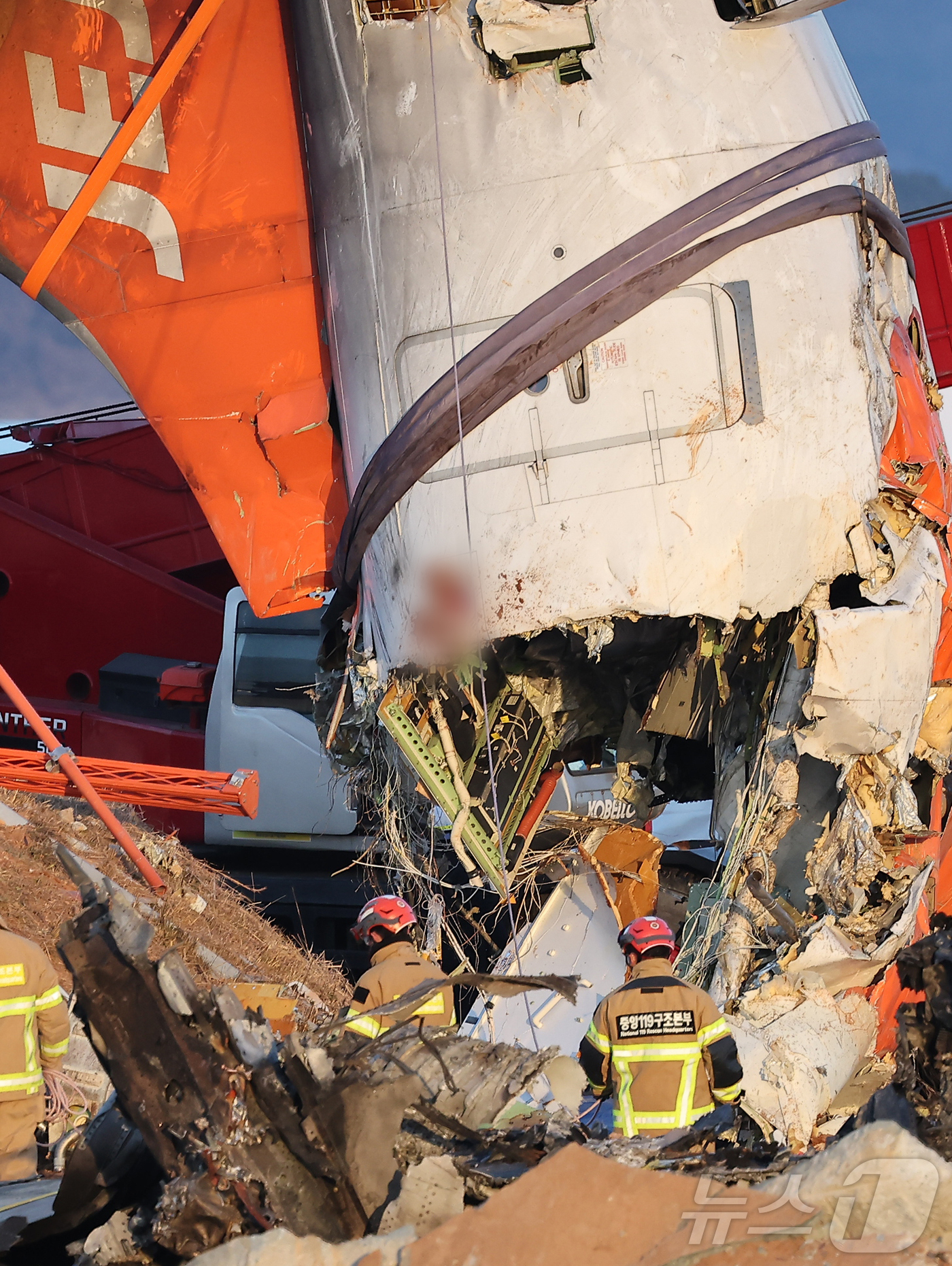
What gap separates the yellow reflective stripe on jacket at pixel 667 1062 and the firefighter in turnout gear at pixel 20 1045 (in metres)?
2.00

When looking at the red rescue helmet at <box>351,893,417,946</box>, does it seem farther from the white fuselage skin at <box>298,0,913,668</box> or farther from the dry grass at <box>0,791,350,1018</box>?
the dry grass at <box>0,791,350,1018</box>

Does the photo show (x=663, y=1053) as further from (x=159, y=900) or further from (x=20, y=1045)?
(x=159, y=900)

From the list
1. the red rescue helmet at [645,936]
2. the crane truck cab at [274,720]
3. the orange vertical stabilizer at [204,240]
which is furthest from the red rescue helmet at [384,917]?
the crane truck cab at [274,720]

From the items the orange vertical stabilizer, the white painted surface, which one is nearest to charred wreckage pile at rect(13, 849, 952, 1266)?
the white painted surface

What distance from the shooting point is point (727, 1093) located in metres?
4.28

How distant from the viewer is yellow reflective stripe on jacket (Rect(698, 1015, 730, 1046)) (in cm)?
420

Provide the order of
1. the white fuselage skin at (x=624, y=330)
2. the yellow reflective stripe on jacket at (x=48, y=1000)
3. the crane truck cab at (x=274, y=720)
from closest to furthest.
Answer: the yellow reflective stripe on jacket at (x=48, y=1000)
the white fuselage skin at (x=624, y=330)
the crane truck cab at (x=274, y=720)

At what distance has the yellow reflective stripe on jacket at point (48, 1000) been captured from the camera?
4336 mm

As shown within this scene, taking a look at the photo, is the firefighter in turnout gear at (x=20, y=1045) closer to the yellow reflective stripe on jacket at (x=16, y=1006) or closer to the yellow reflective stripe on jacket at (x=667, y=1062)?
the yellow reflective stripe on jacket at (x=16, y=1006)

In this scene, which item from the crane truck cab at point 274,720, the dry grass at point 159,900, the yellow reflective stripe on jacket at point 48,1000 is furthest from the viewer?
the crane truck cab at point 274,720

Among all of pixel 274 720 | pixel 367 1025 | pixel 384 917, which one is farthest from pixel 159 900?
pixel 367 1025

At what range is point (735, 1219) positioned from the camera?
2307 millimetres

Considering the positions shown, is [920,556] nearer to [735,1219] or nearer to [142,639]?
[735,1219]

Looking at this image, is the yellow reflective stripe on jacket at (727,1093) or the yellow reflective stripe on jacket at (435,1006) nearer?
the yellow reflective stripe on jacket at (727,1093)
